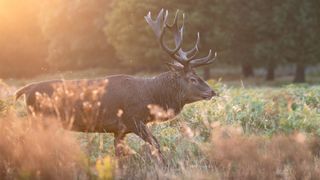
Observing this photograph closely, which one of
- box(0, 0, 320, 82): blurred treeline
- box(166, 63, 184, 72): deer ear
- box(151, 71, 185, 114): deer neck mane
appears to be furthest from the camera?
box(0, 0, 320, 82): blurred treeline

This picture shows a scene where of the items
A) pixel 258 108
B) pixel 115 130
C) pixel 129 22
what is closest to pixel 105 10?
pixel 129 22

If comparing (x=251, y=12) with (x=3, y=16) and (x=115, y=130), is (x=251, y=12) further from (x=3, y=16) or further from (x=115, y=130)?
(x=115, y=130)

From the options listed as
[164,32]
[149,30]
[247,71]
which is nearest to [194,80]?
[164,32]

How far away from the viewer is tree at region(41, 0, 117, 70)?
146ft

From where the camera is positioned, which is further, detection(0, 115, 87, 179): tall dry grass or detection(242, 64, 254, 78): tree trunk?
detection(242, 64, 254, 78): tree trunk

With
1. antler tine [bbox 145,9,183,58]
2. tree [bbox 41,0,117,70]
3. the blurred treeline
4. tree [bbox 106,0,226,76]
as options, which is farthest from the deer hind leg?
tree [bbox 41,0,117,70]

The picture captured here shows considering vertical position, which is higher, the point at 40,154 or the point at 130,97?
the point at 130,97

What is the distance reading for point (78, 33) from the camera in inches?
1781

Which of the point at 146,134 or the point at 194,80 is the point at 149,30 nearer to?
the point at 194,80

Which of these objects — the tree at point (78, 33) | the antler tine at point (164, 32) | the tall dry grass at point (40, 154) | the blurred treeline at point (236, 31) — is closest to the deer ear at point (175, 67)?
the antler tine at point (164, 32)

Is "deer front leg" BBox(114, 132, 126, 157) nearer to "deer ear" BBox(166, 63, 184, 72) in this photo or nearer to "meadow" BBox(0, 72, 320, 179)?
"meadow" BBox(0, 72, 320, 179)

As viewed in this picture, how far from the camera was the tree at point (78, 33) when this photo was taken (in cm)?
4447

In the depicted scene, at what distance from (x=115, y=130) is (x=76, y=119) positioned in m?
0.60

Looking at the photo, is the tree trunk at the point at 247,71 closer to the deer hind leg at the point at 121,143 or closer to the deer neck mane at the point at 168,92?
the deer neck mane at the point at 168,92
